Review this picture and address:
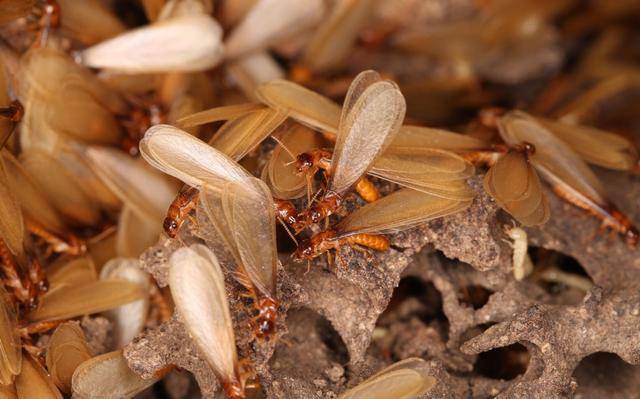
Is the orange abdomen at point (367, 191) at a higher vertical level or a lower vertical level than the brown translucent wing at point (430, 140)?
lower

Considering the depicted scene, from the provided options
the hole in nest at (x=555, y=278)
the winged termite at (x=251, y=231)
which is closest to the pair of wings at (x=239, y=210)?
the winged termite at (x=251, y=231)

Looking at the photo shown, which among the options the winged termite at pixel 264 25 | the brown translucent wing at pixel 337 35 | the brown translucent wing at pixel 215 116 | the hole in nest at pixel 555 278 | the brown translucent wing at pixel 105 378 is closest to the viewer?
the brown translucent wing at pixel 105 378

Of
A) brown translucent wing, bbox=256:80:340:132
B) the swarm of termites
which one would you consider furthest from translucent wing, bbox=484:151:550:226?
brown translucent wing, bbox=256:80:340:132

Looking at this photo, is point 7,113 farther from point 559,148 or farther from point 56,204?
point 559,148

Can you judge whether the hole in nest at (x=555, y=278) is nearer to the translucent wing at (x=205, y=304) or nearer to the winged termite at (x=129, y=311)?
the translucent wing at (x=205, y=304)

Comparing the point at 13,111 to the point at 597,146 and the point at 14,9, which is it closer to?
the point at 14,9

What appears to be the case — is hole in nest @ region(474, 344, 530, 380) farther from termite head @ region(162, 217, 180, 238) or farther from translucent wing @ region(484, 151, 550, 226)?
termite head @ region(162, 217, 180, 238)

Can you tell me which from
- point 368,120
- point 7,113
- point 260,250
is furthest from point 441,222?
point 7,113
